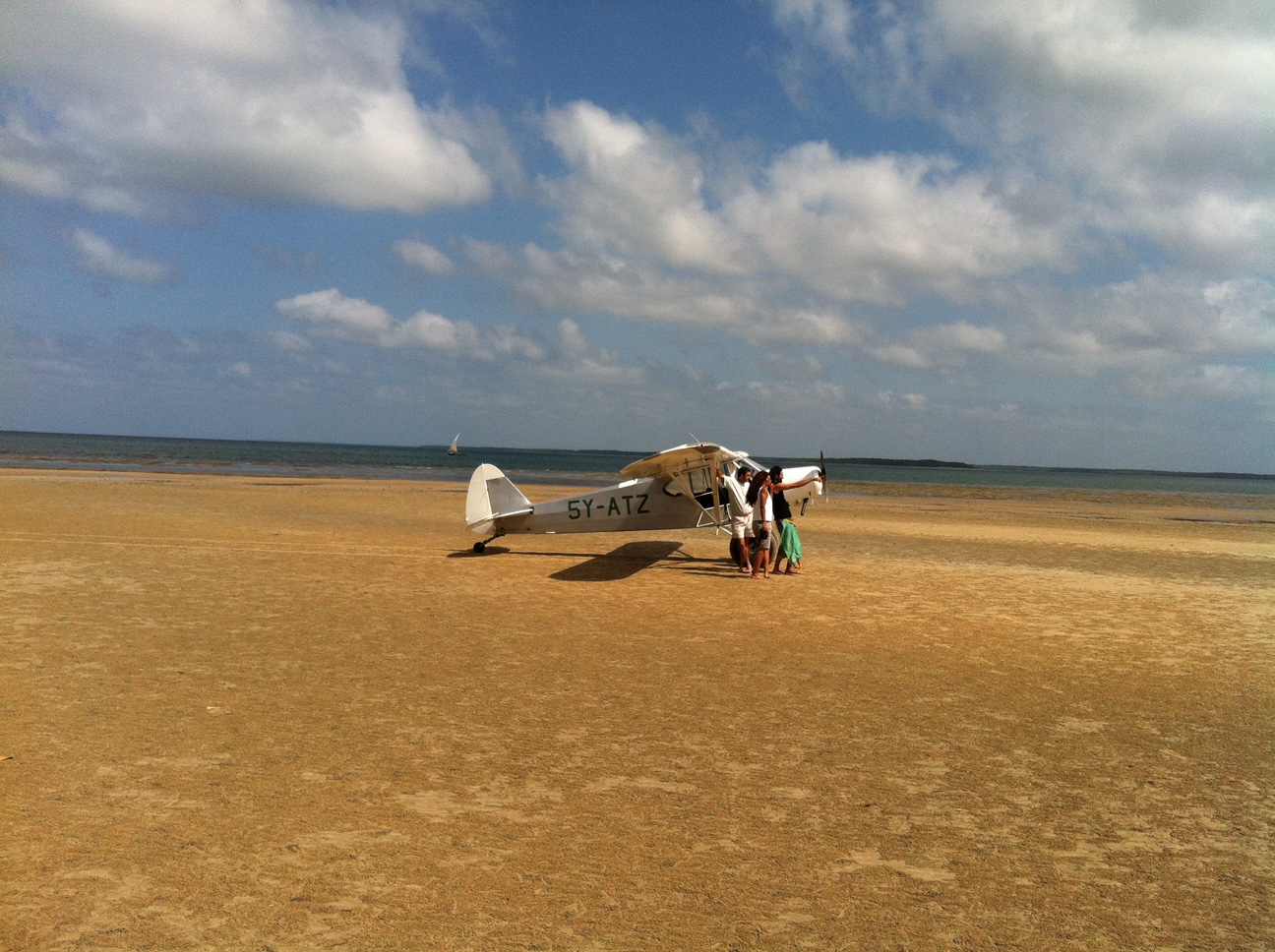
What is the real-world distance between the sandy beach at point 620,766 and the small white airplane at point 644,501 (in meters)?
2.76

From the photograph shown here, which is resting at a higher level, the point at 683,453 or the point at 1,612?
the point at 683,453

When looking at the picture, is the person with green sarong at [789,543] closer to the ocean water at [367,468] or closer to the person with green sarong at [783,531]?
the person with green sarong at [783,531]

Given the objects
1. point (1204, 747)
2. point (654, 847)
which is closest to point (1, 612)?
point (654, 847)

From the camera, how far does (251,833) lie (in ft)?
13.4

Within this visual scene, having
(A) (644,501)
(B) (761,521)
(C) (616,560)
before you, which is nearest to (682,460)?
(A) (644,501)

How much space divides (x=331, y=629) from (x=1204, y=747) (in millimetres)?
8548

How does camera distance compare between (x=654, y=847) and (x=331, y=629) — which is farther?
(x=331, y=629)

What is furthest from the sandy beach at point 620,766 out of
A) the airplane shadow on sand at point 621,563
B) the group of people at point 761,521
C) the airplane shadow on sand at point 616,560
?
the group of people at point 761,521

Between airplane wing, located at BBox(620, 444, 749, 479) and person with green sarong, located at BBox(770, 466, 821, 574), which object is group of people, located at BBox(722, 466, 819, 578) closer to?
person with green sarong, located at BBox(770, 466, 821, 574)

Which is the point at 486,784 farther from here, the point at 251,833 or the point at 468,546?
the point at 468,546

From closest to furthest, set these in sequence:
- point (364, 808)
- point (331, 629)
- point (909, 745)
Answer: point (364, 808), point (909, 745), point (331, 629)

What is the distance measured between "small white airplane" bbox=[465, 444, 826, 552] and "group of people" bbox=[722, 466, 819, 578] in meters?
0.24

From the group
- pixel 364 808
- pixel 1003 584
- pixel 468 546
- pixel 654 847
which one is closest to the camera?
pixel 654 847

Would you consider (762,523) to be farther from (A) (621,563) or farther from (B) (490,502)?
(B) (490,502)
